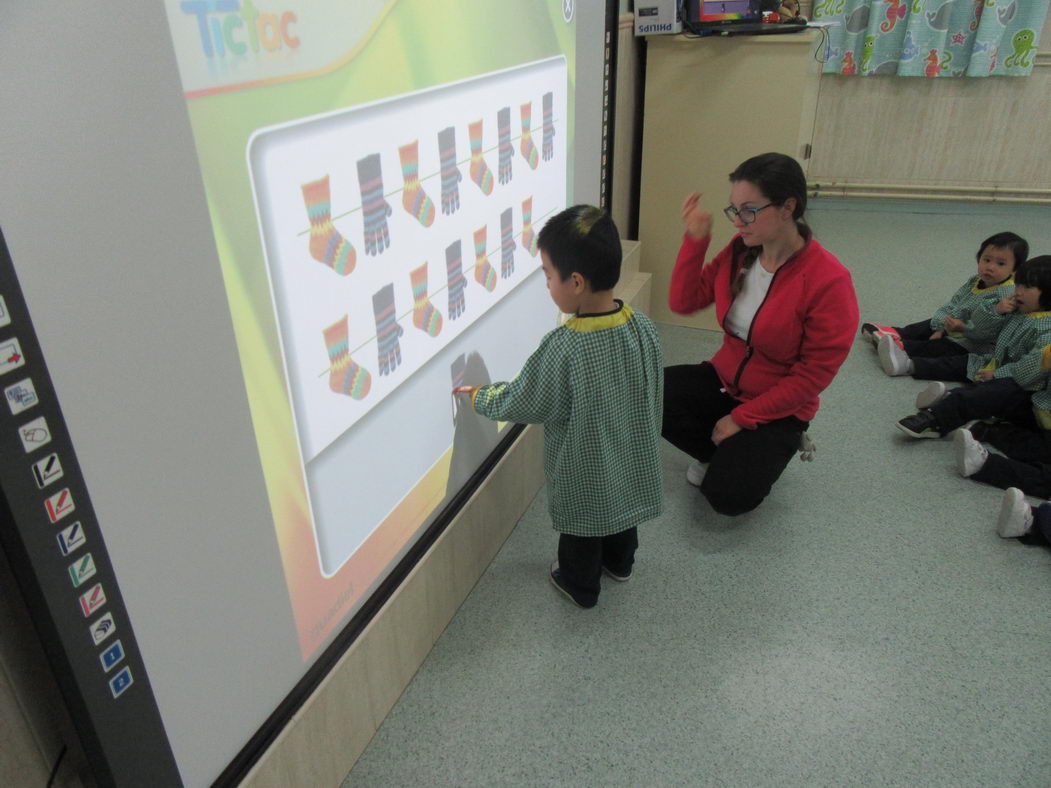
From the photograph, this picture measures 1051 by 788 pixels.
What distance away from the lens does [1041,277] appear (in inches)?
87.7

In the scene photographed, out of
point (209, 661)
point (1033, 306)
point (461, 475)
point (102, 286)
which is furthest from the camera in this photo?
point (1033, 306)

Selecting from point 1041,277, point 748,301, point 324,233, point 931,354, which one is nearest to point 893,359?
point 931,354

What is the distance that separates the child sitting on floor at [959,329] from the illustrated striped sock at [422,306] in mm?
1999

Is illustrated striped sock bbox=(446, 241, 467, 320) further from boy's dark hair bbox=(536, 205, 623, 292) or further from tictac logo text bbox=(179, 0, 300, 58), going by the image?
tictac logo text bbox=(179, 0, 300, 58)

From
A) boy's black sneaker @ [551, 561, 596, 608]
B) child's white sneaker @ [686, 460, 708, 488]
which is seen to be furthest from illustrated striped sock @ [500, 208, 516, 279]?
child's white sneaker @ [686, 460, 708, 488]

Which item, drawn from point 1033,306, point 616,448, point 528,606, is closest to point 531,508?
point 528,606

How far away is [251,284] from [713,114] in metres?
2.28

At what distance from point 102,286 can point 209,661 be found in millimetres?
506

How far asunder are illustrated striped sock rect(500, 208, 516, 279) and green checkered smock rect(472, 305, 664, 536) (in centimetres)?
27

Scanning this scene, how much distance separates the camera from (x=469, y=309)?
153cm

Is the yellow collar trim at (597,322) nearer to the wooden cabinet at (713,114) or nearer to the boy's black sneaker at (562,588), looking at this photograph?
the boy's black sneaker at (562,588)

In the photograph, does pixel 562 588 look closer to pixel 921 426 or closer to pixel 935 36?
pixel 921 426

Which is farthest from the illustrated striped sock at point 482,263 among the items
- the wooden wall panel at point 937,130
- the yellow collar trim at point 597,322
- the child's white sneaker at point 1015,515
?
the wooden wall panel at point 937,130

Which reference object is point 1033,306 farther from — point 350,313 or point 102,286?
point 102,286
